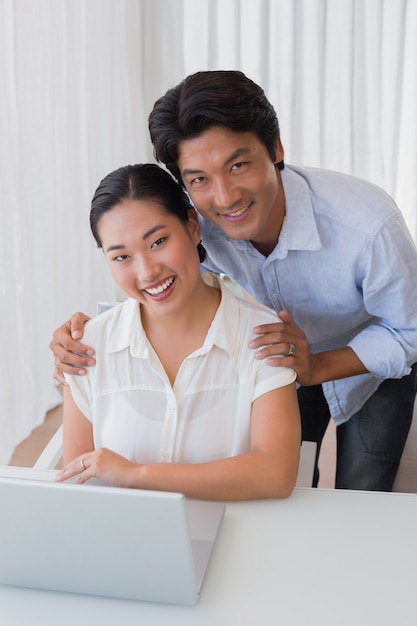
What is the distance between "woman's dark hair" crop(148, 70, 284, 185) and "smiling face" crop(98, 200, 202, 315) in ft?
0.47

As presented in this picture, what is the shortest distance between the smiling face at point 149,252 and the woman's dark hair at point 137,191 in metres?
0.01

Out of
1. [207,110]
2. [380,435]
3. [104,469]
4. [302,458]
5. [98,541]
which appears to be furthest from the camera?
[380,435]

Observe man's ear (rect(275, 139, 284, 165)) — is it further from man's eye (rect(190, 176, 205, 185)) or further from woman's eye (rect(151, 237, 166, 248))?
woman's eye (rect(151, 237, 166, 248))

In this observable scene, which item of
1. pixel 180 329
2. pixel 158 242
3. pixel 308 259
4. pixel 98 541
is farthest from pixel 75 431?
pixel 308 259

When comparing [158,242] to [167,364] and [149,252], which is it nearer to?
[149,252]

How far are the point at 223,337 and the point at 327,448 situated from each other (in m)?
1.56

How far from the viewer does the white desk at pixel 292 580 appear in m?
0.89

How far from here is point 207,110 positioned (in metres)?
1.26

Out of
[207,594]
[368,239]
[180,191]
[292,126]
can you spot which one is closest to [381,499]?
[207,594]

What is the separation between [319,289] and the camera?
1554 millimetres

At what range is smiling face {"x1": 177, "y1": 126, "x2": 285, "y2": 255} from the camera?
1.29 metres

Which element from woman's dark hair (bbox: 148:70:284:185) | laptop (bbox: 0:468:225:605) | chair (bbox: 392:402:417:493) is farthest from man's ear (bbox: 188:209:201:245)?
chair (bbox: 392:402:417:493)

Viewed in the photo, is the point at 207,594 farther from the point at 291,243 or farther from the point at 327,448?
the point at 327,448

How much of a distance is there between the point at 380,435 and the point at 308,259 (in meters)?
0.49
